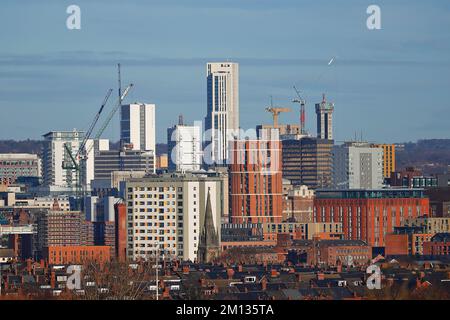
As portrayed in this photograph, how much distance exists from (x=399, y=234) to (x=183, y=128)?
74.2 metres

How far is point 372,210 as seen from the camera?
118 m

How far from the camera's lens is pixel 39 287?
163 feet

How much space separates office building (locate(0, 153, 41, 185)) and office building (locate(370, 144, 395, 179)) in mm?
37026

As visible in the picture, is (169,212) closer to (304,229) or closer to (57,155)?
(304,229)

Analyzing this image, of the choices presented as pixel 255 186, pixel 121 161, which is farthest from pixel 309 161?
pixel 255 186

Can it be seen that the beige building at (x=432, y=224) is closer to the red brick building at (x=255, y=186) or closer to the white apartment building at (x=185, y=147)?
the red brick building at (x=255, y=186)

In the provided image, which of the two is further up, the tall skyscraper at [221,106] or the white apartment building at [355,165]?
the tall skyscraper at [221,106]

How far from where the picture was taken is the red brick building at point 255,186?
122 metres

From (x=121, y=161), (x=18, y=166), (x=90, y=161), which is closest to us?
(x=90, y=161)

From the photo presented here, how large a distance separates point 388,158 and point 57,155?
35.7 meters

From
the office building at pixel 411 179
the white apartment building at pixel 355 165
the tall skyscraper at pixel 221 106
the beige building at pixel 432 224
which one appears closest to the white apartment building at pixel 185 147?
the tall skyscraper at pixel 221 106

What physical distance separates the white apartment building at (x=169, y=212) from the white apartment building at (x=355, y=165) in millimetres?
56009

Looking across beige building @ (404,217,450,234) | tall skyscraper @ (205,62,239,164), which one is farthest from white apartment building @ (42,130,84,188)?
beige building @ (404,217,450,234)
